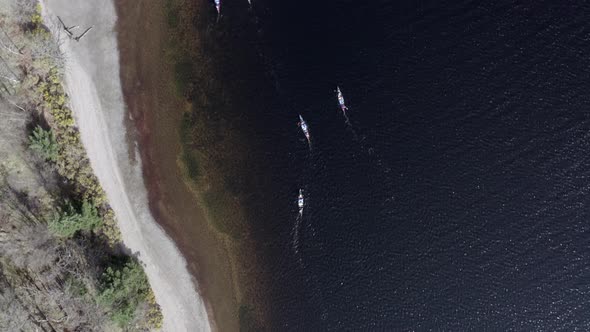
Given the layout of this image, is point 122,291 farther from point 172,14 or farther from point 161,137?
point 172,14

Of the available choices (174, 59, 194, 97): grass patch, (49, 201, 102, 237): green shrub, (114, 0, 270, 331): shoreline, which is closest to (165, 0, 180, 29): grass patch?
(114, 0, 270, 331): shoreline

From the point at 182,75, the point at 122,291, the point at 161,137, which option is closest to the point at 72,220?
the point at 122,291

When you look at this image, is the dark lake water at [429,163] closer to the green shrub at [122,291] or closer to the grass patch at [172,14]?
the grass patch at [172,14]

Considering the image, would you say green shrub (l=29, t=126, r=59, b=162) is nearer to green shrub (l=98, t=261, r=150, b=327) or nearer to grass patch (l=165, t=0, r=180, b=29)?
green shrub (l=98, t=261, r=150, b=327)

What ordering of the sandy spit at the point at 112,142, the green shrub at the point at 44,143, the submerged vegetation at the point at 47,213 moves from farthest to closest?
the sandy spit at the point at 112,142 < the submerged vegetation at the point at 47,213 < the green shrub at the point at 44,143

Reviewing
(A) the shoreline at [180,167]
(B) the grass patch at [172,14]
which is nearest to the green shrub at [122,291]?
(A) the shoreline at [180,167]

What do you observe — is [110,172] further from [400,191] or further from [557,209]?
[557,209]

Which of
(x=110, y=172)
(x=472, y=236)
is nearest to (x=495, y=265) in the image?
(x=472, y=236)
